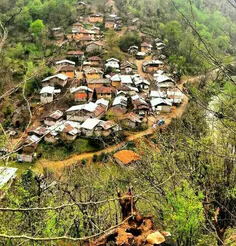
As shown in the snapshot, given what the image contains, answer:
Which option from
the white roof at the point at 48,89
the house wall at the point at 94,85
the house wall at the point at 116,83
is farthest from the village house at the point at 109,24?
the white roof at the point at 48,89

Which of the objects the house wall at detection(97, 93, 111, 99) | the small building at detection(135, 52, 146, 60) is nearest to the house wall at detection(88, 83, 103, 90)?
the house wall at detection(97, 93, 111, 99)

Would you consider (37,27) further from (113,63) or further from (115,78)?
(115,78)

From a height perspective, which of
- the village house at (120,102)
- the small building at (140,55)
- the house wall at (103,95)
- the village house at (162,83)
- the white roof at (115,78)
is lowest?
the small building at (140,55)

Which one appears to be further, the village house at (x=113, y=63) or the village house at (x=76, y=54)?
the village house at (x=76, y=54)

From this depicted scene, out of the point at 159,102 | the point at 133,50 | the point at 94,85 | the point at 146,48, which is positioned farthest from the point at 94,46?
the point at 159,102

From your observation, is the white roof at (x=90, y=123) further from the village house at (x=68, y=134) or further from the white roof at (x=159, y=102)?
the white roof at (x=159, y=102)

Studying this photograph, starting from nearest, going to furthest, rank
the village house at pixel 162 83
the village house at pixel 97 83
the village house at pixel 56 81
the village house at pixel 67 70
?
the village house at pixel 97 83 < the village house at pixel 56 81 < the village house at pixel 162 83 < the village house at pixel 67 70
